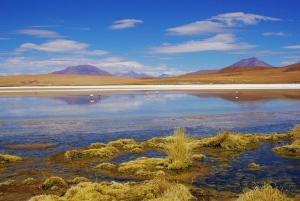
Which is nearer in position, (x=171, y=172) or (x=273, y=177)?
(x=273, y=177)

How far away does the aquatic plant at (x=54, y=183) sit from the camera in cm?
779

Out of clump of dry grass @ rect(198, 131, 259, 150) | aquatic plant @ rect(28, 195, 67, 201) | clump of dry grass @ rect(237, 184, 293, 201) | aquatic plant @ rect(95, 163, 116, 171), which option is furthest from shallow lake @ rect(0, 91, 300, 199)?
aquatic plant @ rect(28, 195, 67, 201)

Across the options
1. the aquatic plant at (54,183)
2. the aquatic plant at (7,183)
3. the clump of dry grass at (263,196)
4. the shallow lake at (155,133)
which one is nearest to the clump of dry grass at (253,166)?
the shallow lake at (155,133)

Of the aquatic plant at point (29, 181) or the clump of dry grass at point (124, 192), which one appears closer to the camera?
the clump of dry grass at point (124, 192)

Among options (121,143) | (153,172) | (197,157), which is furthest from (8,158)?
(197,157)

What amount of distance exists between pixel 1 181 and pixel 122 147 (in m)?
4.46

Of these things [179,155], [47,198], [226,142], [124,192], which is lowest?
[124,192]

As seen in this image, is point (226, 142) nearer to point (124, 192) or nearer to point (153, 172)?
point (153, 172)

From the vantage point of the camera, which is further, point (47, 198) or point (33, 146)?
point (33, 146)

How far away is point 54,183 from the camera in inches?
311

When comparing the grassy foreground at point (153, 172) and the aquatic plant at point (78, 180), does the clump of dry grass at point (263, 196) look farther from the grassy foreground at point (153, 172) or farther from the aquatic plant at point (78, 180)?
the aquatic plant at point (78, 180)

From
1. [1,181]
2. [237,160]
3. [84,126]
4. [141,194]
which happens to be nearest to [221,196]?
[141,194]

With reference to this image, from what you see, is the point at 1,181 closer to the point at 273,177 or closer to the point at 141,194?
the point at 141,194

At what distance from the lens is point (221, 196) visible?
23.3 ft
